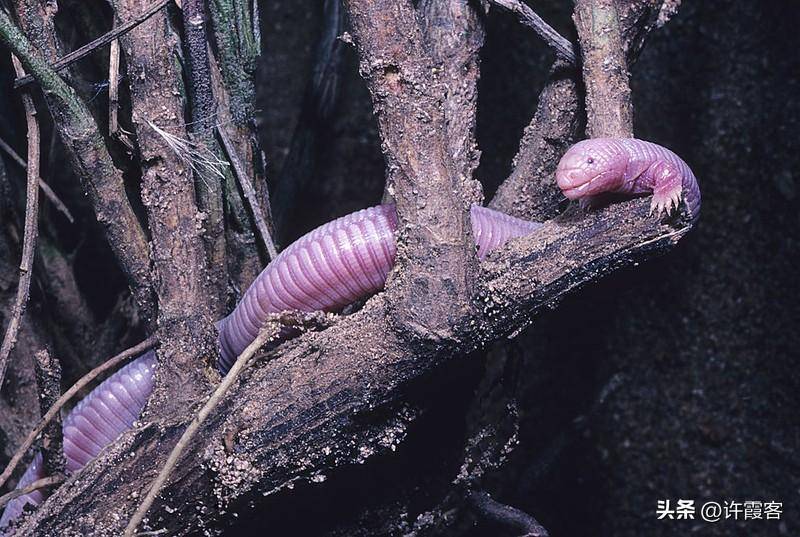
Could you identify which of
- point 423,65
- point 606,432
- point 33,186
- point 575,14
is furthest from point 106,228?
point 606,432

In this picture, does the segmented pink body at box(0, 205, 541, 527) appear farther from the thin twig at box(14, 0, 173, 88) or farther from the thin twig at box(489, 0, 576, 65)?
the thin twig at box(14, 0, 173, 88)

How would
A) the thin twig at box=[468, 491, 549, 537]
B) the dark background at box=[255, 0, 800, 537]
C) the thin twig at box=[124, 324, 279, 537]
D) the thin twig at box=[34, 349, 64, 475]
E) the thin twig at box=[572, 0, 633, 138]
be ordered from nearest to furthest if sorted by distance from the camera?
the thin twig at box=[124, 324, 279, 537], the thin twig at box=[34, 349, 64, 475], the thin twig at box=[572, 0, 633, 138], the thin twig at box=[468, 491, 549, 537], the dark background at box=[255, 0, 800, 537]

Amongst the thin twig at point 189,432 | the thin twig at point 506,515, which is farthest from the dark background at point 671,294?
the thin twig at point 189,432

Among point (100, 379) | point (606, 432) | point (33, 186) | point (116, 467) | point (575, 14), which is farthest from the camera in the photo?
point (606, 432)

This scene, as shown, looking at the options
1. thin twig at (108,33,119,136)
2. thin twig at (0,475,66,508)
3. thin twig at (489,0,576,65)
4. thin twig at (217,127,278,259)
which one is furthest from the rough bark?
thin twig at (489,0,576,65)

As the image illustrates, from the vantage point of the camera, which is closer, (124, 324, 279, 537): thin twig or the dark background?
(124, 324, 279, 537): thin twig

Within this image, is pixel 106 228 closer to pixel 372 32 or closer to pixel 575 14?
pixel 372 32

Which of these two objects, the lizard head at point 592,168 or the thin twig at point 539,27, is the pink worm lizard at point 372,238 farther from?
the thin twig at point 539,27
